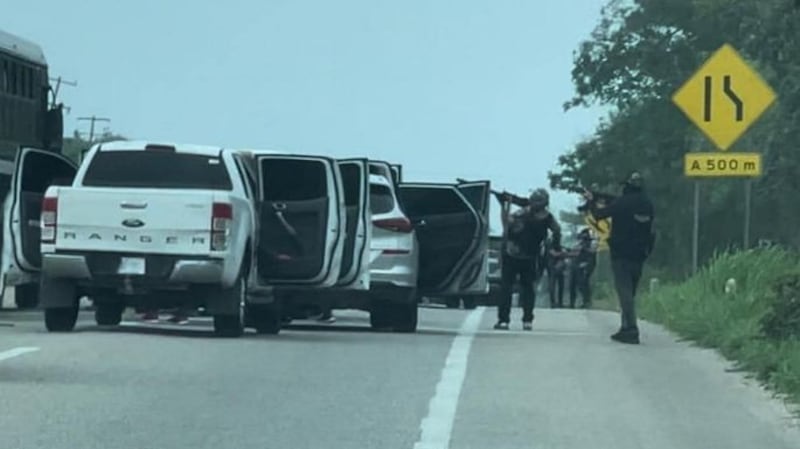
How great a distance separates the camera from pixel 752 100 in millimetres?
21750

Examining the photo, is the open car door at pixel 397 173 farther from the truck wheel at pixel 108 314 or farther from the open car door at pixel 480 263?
the truck wheel at pixel 108 314

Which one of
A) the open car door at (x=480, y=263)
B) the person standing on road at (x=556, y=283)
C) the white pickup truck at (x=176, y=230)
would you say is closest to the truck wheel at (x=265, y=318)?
the white pickup truck at (x=176, y=230)

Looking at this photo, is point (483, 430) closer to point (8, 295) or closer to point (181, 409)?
point (181, 409)

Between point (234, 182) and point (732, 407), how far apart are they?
7.14 metres

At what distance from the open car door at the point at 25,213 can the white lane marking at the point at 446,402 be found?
4700 millimetres

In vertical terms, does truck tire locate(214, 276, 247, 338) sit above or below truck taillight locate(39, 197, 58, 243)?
below

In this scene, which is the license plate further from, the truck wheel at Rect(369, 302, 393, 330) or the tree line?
the tree line

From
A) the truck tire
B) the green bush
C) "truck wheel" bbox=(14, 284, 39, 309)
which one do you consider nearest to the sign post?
the green bush

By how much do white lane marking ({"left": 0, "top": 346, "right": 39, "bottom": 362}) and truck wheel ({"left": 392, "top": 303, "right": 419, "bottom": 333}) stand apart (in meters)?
5.76

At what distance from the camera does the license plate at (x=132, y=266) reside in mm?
18891

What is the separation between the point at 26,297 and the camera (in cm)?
2566

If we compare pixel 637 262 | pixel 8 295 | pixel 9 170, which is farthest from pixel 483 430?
pixel 8 295

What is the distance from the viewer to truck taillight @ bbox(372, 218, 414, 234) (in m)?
22.3

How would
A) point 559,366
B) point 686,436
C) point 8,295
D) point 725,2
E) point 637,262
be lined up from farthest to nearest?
point 725,2 < point 8,295 < point 637,262 < point 559,366 < point 686,436
